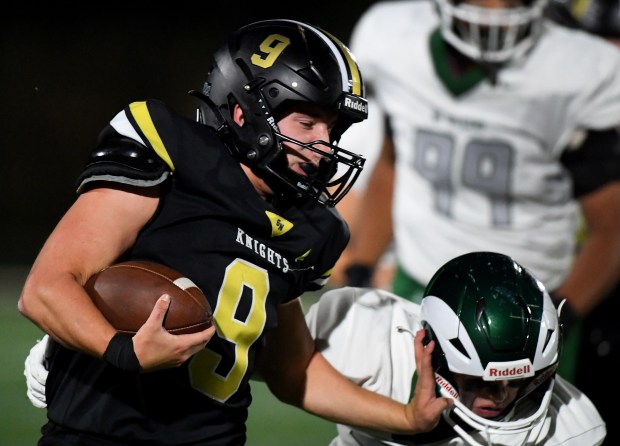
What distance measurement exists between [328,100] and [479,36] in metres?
2.00

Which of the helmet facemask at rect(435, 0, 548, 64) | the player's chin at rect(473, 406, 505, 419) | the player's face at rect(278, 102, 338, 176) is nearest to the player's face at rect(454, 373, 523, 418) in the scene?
the player's chin at rect(473, 406, 505, 419)

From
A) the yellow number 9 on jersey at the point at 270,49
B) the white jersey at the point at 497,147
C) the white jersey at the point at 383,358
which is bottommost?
the white jersey at the point at 497,147

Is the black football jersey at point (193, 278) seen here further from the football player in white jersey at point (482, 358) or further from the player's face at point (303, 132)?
the football player in white jersey at point (482, 358)

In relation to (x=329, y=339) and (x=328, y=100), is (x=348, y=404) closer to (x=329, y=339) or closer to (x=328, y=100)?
(x=329, y=339)

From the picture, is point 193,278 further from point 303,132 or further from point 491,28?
point 491,28

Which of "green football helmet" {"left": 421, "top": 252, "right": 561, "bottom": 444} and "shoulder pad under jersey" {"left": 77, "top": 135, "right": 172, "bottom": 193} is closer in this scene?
"shoulder pad under jersey" {"left": 77, "top": 135, "right": 172, "bottom": 193}

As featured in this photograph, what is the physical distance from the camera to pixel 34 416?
4.50 metres

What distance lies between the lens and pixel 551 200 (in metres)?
4.26

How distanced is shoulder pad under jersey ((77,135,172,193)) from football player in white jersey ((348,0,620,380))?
221cm

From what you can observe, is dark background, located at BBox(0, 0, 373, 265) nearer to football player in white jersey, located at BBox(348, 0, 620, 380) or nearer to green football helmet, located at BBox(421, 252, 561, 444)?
football player in white jersey, located at BBox(348, 0, 620, 380)

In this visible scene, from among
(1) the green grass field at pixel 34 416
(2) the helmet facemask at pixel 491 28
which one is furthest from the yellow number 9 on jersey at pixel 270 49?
(1) the green grass field at pixel 34 416

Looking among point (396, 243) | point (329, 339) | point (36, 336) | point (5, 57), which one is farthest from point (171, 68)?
point (329, 339)

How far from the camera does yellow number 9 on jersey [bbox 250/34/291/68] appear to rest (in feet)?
7.64

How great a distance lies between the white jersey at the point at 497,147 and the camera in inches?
164
